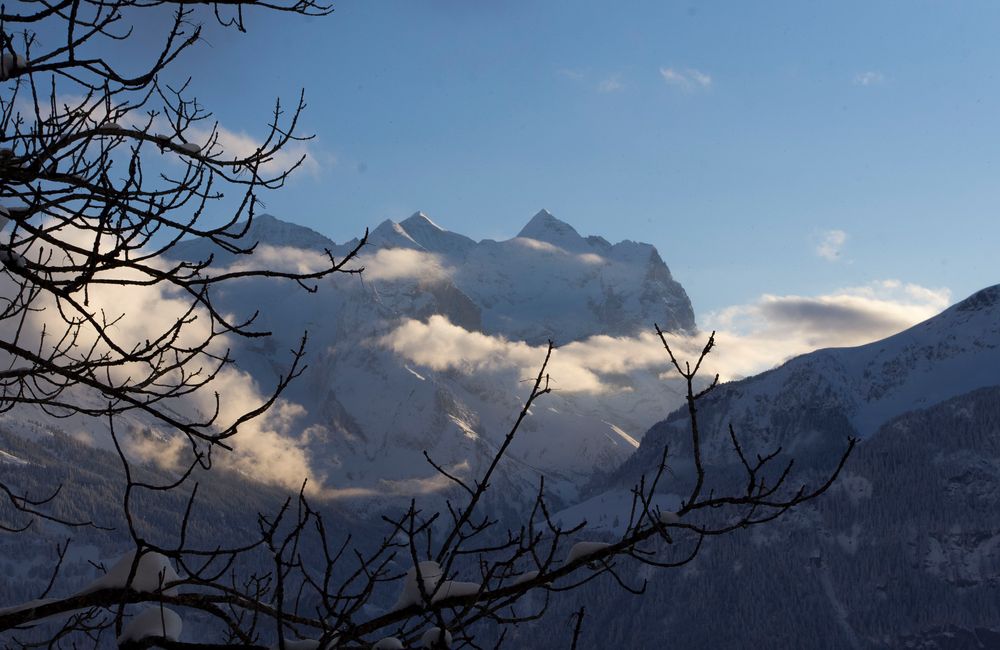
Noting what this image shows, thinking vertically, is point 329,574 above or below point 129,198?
below

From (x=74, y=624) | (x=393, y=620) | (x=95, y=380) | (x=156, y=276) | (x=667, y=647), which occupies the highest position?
(x=156, y=276)

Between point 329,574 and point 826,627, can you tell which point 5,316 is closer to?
point 329,574

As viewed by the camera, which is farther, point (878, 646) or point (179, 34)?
point (878, 646)

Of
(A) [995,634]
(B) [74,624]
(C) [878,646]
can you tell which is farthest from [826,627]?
(B) [74,624]

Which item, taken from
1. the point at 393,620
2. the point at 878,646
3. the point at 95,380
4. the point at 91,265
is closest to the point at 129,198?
the point at 91,265

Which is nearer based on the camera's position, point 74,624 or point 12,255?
point 12,255

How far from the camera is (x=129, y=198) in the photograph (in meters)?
4.47

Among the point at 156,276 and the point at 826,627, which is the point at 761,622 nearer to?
the point at 826,627

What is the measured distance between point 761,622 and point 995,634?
40.4 m

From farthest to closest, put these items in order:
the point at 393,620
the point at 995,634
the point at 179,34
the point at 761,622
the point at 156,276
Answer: the point at 761,622 < the point at 995,634 < the point at 179,34 < the point at 156,276 < the point at 393,620

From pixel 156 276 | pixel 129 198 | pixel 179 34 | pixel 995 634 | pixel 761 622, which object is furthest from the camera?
pixel 761 622

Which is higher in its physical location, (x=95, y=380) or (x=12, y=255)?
(x=12, y=255)

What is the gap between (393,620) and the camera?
389 cm

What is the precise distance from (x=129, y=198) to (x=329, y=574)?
1843 mm
